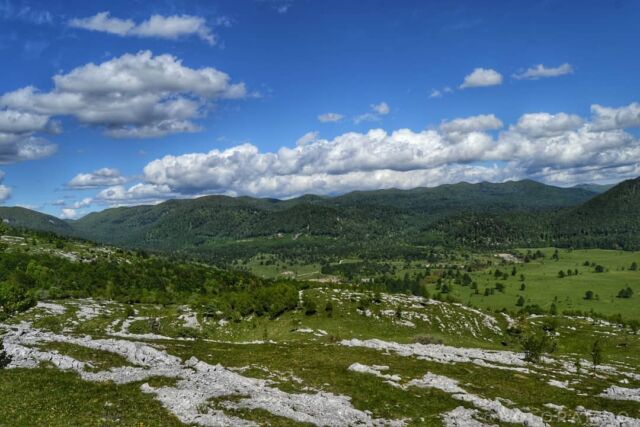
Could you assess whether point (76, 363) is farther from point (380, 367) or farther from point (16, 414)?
point (380, 367)

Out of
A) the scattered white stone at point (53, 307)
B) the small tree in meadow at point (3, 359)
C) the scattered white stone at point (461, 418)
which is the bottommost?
the scattered white stone at point (53, 307)

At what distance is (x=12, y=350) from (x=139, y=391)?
64.8 ft

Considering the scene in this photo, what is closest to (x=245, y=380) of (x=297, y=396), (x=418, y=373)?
(x=297, y=396)

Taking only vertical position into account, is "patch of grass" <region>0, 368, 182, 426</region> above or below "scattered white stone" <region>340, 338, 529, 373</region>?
above

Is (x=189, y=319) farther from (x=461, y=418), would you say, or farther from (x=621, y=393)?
(x=621, y=393)

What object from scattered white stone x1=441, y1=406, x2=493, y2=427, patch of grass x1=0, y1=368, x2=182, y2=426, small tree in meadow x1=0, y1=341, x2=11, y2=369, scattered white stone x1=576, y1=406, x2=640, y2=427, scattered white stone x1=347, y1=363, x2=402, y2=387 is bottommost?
scattered white stone x1=576, y1=406, x2=640, y2=427

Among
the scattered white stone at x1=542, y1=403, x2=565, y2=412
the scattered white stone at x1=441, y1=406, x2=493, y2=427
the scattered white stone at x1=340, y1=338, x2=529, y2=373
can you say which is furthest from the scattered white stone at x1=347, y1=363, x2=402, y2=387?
the scattered white stone at x1=542, y1=403, x2=565, y2=412

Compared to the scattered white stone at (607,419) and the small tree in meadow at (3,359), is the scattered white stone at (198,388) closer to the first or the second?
the small tree in meadow at (3,359)

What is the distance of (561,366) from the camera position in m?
76.6

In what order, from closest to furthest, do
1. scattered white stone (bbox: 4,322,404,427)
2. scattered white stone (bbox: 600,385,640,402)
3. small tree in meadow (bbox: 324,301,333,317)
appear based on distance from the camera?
scattered white stone (bbox: 4,322,404,427) < scattered white stone (bbox: 600,385,640,402) < small tree in meadow (bbox: 324,301,333,317)

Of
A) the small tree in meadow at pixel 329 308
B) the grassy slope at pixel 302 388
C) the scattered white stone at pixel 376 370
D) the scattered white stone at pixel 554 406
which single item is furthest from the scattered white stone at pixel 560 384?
the small tree in meadow at pixel 329 308

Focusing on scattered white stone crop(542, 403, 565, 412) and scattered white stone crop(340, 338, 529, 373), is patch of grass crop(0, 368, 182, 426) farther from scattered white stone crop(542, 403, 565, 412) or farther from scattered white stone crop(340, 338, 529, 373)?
scattered white stone crop(340, 338, 529, 373)

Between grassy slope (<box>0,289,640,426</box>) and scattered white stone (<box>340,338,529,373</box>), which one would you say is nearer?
grassy slope (<box>0,289,640,426</box>)

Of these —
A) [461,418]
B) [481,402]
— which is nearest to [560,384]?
[481,402]
